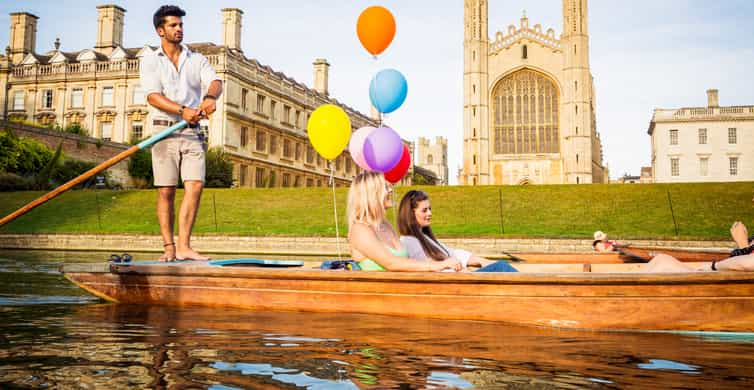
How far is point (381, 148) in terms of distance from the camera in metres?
7.03

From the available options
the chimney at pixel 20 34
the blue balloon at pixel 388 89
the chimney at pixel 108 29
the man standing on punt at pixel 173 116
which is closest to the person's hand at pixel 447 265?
the man standing on punt at pixel 173 116

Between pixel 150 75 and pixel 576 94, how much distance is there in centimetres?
4734

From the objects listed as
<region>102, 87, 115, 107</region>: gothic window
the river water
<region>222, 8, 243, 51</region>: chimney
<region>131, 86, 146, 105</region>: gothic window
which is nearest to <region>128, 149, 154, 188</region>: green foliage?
<region>131, 86, 146, 105</region>: gothic window

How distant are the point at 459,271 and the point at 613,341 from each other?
1.18m

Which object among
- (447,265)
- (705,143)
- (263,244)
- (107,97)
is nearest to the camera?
(447,265)

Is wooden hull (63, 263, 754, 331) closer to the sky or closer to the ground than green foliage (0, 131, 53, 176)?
closer to the ground

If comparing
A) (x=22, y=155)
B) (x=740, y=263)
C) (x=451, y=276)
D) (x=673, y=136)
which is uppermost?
(x=673, y=136)

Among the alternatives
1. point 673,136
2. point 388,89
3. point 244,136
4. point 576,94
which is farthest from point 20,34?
point 673,136

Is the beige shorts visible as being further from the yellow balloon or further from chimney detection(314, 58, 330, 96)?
chimney detection(314, 58, 330, 96)

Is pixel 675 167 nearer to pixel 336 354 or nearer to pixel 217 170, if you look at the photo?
pixel 217 170

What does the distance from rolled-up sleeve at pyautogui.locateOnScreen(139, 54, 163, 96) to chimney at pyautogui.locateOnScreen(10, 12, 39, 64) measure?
4292 cm

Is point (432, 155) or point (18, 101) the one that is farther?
point (432, 155)

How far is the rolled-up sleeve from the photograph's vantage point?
213 inches

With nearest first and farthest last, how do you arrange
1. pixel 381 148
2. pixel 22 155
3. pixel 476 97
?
pixel 381 148
pixel 22 155
pixel 476 97
